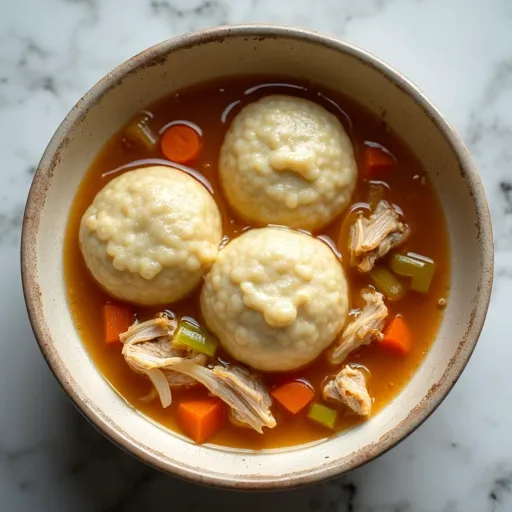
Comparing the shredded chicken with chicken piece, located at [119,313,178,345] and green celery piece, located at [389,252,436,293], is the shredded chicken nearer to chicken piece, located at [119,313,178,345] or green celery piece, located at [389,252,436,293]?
chicken piece, located at [119,313,178,345]

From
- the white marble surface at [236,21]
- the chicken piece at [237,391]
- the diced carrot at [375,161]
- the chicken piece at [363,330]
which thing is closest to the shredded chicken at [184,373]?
the chicken piece at [237,391]

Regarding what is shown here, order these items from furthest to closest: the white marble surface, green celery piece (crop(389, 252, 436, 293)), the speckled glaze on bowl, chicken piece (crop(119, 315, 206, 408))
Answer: the white marble surface, green celery piece (crop(389, 252, 436, 293)), chicken piece (crop(119, 315, 206, 408)), the speckled glaze on bowl

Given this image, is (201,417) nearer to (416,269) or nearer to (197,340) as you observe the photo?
(197,340)

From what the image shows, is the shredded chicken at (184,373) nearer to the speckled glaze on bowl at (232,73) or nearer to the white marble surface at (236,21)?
the speckled glaze on bowl at (232,73)

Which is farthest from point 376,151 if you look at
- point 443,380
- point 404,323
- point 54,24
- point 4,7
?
point 4,7

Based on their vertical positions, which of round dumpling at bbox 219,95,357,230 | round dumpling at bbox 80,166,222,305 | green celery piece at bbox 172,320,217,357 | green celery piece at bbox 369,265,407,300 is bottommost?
green celery piece at bbox 172,320,217,357

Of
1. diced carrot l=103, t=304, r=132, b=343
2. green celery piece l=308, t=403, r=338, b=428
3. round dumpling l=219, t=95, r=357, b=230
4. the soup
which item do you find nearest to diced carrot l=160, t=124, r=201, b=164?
the soup

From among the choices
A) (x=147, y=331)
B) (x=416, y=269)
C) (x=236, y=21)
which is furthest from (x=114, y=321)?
(x=236, y=21)
